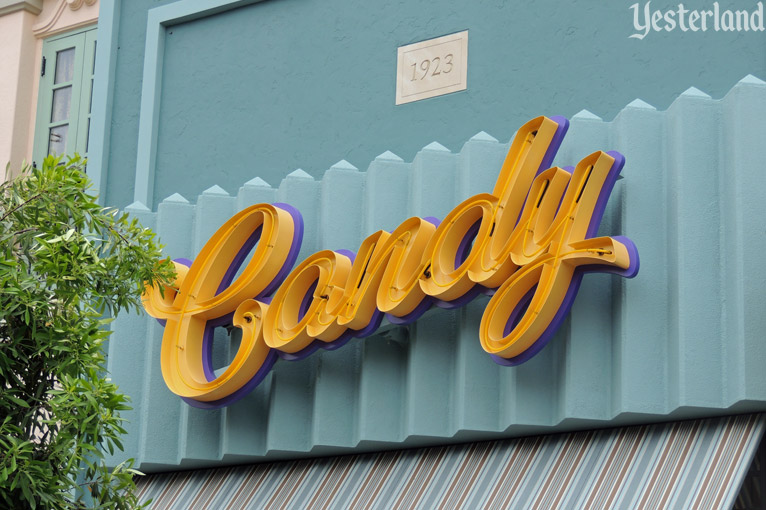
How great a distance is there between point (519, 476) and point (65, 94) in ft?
21.1

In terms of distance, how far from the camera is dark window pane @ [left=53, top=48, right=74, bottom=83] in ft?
43.2

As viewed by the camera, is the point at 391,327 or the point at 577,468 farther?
the point at 391,327

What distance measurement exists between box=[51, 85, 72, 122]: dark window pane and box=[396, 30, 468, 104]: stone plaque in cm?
376

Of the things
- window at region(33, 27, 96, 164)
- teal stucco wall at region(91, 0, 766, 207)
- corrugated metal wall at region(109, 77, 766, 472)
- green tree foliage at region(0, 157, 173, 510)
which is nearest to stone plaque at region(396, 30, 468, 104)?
teal stucco wall at region(91, 0, 766, 207)

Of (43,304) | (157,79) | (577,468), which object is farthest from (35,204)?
(157,79)

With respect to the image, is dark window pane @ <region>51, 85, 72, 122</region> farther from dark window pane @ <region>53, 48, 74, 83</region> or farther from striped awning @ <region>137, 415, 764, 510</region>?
striped awning @ <region>137, 415, 764, 510</region>

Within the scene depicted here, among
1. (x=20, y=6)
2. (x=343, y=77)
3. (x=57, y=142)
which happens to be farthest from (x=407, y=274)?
(x=20, y=6)

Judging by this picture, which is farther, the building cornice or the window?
the building cornice

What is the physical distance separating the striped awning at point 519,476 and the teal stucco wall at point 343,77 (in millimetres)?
2434

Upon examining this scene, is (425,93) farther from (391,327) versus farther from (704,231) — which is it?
(704,231)

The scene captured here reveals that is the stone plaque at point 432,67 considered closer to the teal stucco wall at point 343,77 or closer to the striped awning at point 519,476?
the teal stucco wall at point 343,77

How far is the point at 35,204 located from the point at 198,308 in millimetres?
3052

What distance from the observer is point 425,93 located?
1071 centimetres

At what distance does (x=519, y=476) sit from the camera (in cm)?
893
